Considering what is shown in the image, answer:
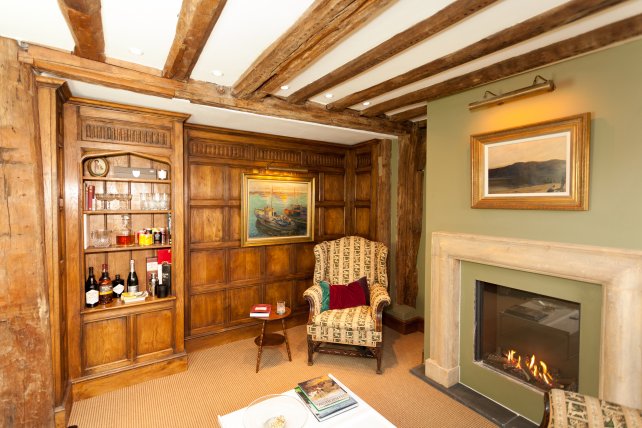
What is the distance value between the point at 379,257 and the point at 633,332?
2198 millimetres

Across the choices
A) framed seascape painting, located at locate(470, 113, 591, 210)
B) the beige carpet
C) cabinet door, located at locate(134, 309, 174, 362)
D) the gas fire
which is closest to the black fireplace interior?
the gas fire

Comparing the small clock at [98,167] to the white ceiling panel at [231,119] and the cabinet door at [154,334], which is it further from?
the cabinet door at [154,334]

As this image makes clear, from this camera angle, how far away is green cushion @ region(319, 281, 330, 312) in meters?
3.43

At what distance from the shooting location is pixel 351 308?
11.1ft

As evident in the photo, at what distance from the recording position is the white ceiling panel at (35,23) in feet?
5.23

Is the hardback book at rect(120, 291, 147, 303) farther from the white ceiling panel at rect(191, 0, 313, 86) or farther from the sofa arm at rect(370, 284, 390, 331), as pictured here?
the sofa arm at rect(370, 284, 390, 331)

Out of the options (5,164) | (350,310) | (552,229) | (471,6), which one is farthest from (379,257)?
(5,164)

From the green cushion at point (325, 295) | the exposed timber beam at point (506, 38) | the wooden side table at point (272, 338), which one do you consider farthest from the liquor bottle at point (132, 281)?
the exposed timber beam at point (506, 38)

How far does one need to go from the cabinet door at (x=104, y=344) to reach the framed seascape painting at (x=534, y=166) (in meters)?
3.27

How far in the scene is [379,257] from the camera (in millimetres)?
3688

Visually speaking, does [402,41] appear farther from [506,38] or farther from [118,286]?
[118,286]

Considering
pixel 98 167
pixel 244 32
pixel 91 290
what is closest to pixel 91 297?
pixel 91 290

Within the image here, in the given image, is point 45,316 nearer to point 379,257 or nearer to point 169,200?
point 169,200

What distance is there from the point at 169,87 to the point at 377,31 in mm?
1641
